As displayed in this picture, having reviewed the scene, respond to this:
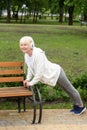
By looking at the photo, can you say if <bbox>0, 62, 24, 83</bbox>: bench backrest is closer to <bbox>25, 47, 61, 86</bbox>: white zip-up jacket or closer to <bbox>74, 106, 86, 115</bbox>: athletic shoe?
<bbox>25, 47, 61, 86</bbox>: white zip-up jacket

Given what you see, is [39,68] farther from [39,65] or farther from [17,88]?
[17,88]

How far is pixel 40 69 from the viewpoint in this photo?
7445 mm

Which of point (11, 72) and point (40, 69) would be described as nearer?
point (40, 69)

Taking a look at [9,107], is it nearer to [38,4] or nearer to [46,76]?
[46,76]

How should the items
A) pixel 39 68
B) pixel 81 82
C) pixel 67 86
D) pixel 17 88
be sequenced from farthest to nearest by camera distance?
pixel 81 82, pixel 67 86, pixel 17 88, pixel 39 68

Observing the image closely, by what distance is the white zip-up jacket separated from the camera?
7.44m

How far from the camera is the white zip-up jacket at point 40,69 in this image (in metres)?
7.44

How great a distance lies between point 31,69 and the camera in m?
7.65

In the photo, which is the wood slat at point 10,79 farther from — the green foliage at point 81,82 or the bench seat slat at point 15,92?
the green foliage at point 81,82

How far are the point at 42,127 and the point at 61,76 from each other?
1165 millimetres

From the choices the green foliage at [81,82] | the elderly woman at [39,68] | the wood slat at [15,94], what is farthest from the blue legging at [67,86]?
the green foliage at [81,82]

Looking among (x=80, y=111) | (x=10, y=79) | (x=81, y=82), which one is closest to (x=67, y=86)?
(x=80, y=111)

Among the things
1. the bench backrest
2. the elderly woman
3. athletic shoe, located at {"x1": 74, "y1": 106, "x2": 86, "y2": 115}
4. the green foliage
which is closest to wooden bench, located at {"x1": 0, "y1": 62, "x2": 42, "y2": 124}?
the bench backrest

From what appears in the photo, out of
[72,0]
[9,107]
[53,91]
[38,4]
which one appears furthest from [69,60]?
[38,4]
